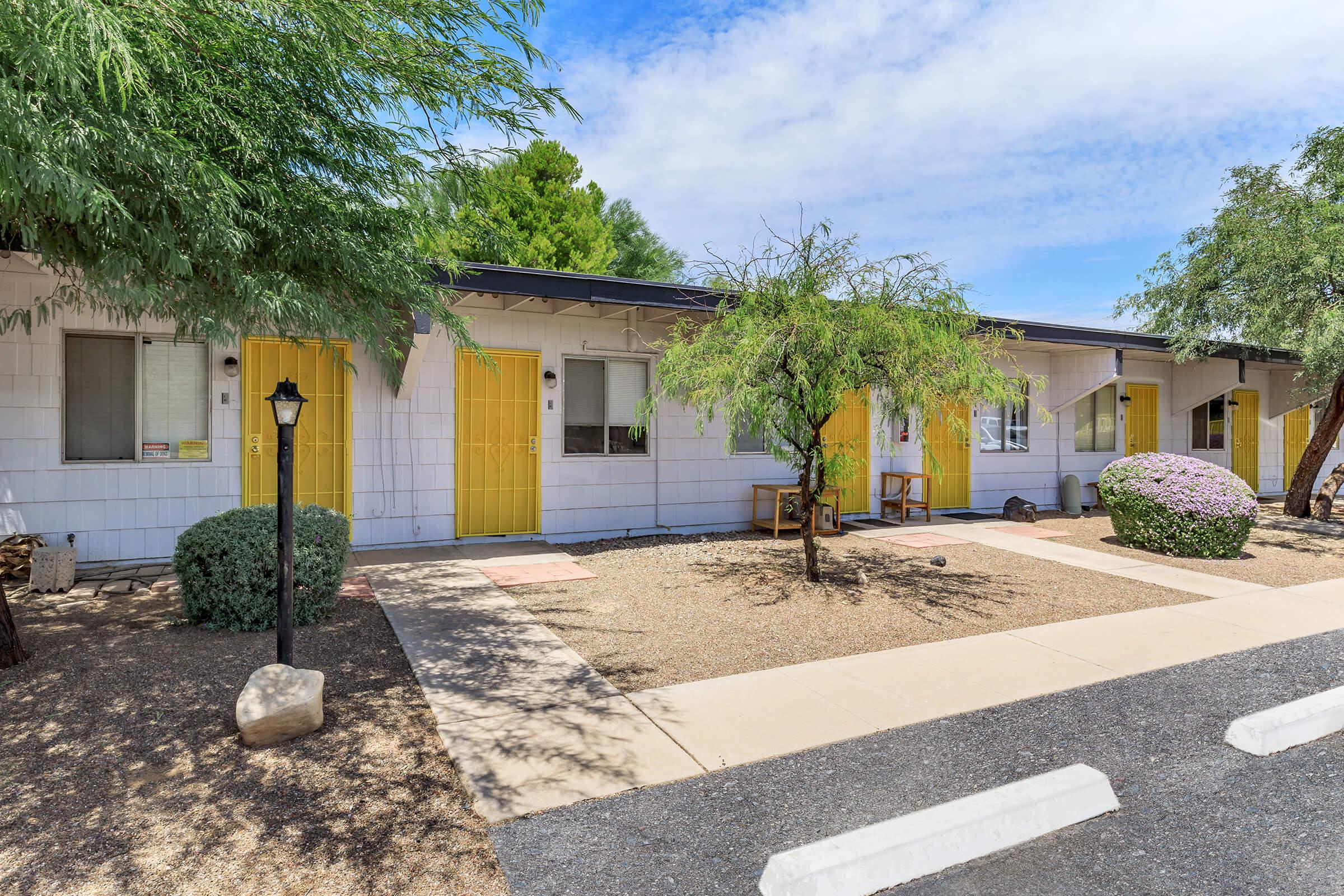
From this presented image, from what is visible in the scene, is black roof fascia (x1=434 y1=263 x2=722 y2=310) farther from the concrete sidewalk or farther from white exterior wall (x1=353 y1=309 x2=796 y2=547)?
the concrete sidewalk

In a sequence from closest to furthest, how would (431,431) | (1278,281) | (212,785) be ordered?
1. (212,785)
2. (431,431)
3. (1278,281)

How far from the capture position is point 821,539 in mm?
9203

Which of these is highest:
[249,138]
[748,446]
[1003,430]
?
[249,138]

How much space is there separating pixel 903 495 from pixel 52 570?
30.7ft

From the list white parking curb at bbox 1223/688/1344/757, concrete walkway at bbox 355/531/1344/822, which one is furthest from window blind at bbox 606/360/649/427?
white parking curb at bbox 1223/688/1344/757

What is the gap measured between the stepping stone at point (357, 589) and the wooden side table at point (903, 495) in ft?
23.4

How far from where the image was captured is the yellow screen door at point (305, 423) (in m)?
7.29

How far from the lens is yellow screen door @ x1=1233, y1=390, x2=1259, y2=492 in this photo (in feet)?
48.1

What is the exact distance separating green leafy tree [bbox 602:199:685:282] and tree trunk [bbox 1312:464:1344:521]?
15.4 meters

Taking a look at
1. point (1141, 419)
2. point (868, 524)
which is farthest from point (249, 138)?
point (1141, 419)

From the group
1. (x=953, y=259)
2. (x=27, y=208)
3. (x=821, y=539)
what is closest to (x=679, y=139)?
(x=821, y=539)

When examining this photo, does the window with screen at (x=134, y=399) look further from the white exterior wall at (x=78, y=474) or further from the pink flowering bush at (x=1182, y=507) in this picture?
the pink flowering bush at (x=1182, y=507)

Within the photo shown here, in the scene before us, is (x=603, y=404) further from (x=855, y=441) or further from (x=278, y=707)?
(x=278, y=707)

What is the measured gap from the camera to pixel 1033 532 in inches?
396
